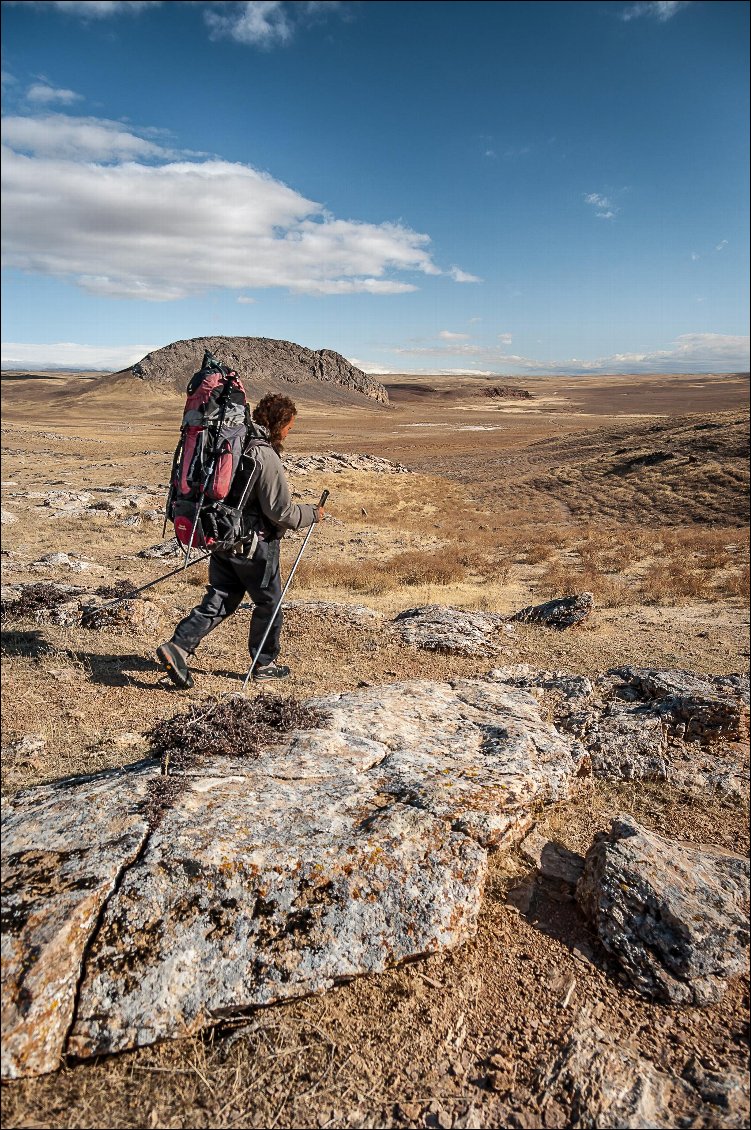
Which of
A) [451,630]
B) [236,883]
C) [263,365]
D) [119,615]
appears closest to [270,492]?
[236,883]

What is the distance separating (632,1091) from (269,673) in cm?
503

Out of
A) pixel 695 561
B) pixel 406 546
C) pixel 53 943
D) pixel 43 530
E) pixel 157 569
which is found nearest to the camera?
pixel 53 943

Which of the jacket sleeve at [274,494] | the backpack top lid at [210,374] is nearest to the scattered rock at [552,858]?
the jacket sleeve at [274,494]

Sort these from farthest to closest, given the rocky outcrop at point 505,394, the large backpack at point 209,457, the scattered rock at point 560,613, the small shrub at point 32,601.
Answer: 1. the rocky outcrop at point 505,394
2. the scattered rock at point 560,613
3. the small shrub at point 32,601
4. the large backpack at point 209,457

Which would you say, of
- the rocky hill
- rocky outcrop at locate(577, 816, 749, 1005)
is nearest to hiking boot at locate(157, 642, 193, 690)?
rocky outcrop at locate(577, 816, 749, 1005)

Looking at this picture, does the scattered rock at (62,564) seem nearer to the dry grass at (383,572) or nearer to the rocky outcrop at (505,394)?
the dry grass at (383,572)

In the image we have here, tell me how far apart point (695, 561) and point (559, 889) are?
47.1 ft

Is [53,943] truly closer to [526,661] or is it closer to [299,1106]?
[299,1106]

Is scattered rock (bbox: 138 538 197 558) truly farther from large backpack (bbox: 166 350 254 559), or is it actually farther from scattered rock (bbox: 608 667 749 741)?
scattered rock (bbox: 608 667 749 741)

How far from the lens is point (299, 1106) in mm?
2344

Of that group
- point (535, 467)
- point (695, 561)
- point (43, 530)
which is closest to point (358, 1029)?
point (695, 561)

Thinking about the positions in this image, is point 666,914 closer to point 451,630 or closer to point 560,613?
point 451,630

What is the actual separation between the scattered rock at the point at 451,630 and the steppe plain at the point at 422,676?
1.04 ft

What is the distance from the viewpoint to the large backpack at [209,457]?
5340 mm
